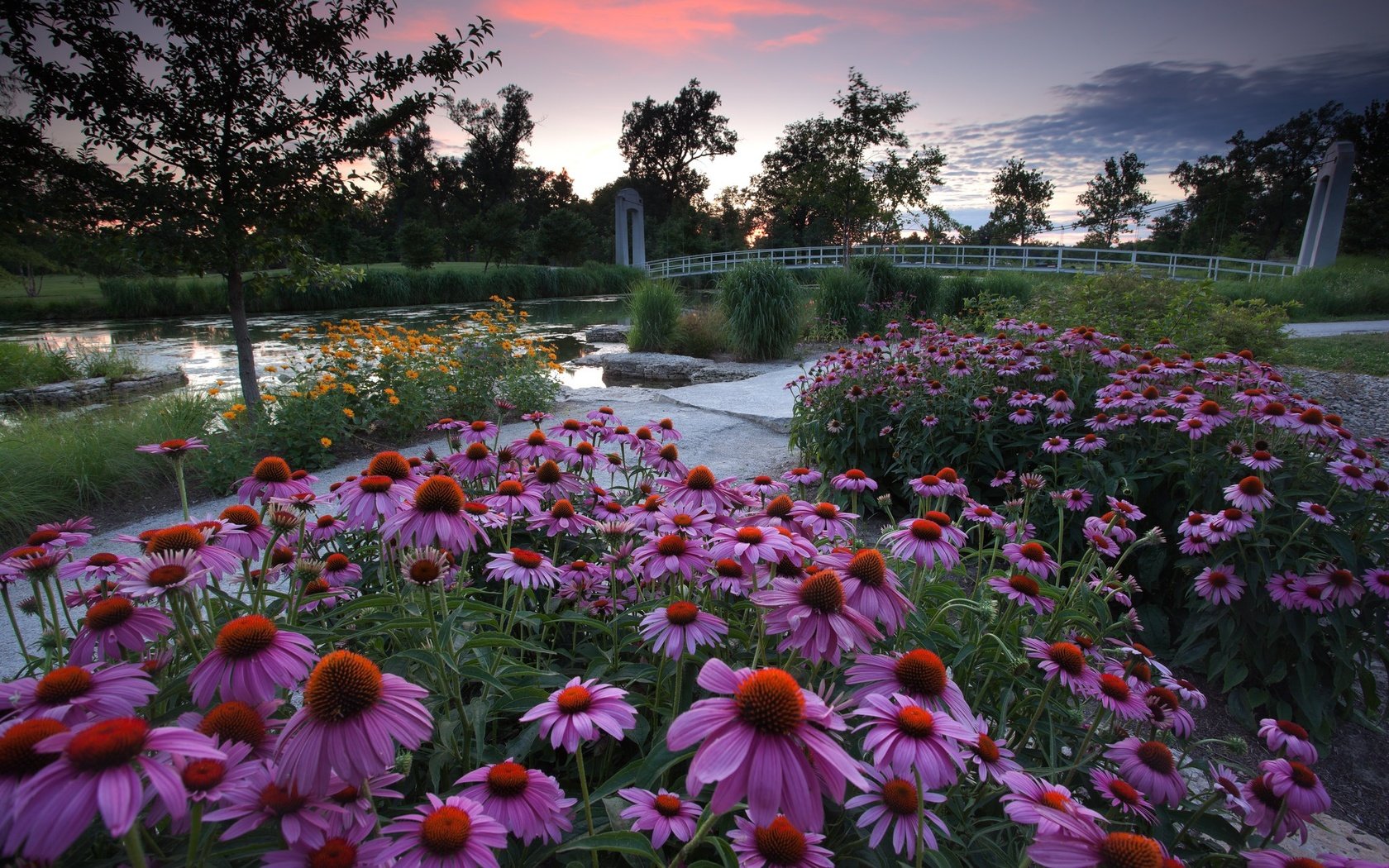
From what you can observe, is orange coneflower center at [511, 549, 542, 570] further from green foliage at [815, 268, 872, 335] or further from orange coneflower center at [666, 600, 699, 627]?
green foliage at [815, 268, 872, 335]

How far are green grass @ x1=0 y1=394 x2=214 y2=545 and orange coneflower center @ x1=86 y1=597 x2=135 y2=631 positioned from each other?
3483 millimetres

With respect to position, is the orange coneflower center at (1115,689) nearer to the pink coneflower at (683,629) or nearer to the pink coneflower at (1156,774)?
the pink coneflower at (1156,774)

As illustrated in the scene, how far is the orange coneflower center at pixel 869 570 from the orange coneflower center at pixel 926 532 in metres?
0.20

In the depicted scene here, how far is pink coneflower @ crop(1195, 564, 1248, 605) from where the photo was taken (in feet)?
5.67

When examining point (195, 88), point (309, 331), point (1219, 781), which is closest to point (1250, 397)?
point (1219, 781)

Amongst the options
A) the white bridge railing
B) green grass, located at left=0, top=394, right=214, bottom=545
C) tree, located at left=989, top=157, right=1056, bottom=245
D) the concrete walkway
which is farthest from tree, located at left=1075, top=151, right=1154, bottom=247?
green grass, located at left=0, top=394, right=214, bottom=545

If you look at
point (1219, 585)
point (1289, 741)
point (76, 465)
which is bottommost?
point (76, 465)

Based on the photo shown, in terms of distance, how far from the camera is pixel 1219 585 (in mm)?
1749

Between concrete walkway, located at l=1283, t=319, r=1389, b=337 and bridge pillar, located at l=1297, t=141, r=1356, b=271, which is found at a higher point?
bridge pillar, located at l=1297, t=141, r=1356, b=271

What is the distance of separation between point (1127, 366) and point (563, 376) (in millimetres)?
6280

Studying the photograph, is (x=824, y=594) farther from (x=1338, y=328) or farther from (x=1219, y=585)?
(x=1338, y=328)

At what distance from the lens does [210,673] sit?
2.04ft

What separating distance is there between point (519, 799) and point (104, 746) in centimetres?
35

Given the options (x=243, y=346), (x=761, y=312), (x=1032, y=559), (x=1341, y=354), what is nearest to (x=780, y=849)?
(x=1032, y=559)
